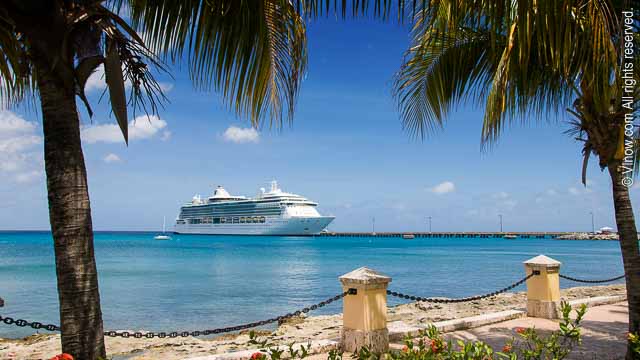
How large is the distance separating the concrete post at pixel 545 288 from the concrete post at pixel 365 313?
3.79m

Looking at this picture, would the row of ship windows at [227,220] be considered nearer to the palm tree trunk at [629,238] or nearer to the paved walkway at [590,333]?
the paved walkway at [590,333]

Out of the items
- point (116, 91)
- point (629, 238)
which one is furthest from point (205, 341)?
point (116, 91)

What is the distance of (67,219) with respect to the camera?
2.74 meters

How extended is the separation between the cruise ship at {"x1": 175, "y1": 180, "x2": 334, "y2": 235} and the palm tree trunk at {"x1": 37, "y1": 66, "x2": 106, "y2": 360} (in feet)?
265

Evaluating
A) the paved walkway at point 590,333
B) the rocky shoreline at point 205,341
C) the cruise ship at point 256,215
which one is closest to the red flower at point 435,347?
the paved walkway at point 590,333

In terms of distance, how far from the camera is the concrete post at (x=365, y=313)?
19.9 ft

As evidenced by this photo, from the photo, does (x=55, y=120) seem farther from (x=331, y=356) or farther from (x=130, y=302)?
(x=130, y=302)

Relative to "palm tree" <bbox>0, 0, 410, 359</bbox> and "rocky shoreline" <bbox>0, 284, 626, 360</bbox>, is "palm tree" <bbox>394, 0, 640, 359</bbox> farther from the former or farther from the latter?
"rocky shoreline" <bbox>0, 284, 626, 360</bbox>

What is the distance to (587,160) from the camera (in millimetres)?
5637

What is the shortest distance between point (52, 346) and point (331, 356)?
10.3m

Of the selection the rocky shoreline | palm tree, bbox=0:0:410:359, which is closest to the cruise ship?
the rocky shoreline

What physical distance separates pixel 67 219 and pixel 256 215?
284 ft

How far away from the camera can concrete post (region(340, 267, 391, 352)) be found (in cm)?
607

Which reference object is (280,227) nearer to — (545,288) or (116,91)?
(545,288)
